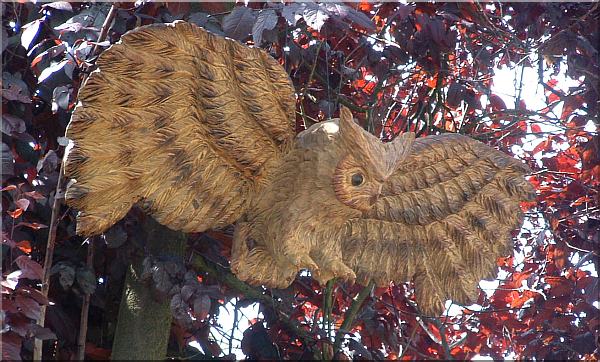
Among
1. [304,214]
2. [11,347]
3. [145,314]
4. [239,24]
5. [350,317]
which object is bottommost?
[11,347]

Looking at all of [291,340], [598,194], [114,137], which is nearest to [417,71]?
[598,194]

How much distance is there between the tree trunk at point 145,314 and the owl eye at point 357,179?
25.4 inches

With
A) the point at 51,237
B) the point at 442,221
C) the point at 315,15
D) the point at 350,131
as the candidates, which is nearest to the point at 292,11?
the point at 315,15

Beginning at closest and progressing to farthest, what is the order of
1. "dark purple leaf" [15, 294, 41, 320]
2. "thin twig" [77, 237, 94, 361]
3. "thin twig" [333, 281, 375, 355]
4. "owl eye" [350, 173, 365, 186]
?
"owl eye" [350, 173, 365, 186], "dark purple leaf" [15, 294, 41, 320], "thin twig" [77, 237, 94, 361], "thin twig" [333, 281, 375, 355]

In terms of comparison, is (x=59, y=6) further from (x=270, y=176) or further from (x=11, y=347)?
(x=11, y=347)

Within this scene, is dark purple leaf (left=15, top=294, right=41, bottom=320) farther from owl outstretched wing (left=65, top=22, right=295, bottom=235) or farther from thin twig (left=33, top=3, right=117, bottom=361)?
owl outstretched wing (left=65, top=22, right=295, bottom=235)

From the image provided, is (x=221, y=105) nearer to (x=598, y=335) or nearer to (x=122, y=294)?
(x=122, y=294)

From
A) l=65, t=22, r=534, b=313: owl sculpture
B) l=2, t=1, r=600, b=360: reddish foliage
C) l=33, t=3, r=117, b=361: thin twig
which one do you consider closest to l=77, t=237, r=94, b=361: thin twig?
l=2, t=1, r=600, b=360: reddish foliage

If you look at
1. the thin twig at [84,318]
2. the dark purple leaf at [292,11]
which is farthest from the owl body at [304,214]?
the thin twig at [84,318]

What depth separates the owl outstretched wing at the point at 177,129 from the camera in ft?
5.29

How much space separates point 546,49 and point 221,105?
4.13 feet

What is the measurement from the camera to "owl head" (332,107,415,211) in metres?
1.71

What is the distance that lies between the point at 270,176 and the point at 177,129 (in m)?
0.22

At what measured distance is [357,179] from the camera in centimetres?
173
